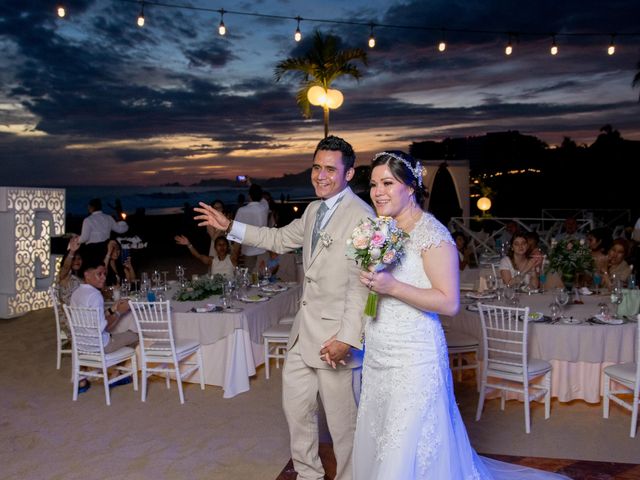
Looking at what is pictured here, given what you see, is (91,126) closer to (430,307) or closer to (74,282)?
(74,282)

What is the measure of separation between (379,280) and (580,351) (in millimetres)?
3223

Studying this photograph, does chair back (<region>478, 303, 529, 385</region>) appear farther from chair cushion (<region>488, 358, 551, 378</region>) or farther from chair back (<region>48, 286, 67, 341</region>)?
Answer: chair back (<region>48, 286, 67, 341</region>)

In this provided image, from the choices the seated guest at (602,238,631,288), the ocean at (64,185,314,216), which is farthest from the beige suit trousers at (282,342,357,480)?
the ocean at (64,185,314,216)

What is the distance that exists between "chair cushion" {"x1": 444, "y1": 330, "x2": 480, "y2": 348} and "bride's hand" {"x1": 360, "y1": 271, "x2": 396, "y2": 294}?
2.98 metres

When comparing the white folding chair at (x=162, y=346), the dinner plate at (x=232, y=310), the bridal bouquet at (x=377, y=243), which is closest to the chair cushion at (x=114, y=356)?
the white folding chair at (x=162, y=346)

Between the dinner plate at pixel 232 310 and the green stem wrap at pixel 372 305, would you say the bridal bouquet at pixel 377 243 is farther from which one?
the dinner plate at pixel 232 310

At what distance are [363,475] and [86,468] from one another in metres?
2.23

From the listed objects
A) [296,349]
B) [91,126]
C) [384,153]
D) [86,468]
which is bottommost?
[86,468]

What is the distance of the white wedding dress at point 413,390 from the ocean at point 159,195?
1576cm

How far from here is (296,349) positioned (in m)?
3.44

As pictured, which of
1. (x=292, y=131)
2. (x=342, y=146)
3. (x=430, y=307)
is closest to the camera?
(x=430, y=307)

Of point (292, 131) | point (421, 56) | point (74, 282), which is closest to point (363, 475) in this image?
point (74, 282)

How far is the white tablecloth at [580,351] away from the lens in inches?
199

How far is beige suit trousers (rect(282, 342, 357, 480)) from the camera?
3355mm
